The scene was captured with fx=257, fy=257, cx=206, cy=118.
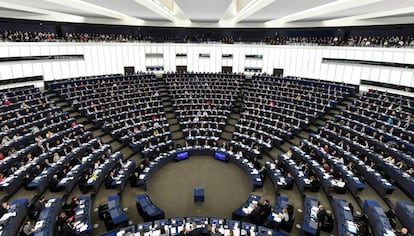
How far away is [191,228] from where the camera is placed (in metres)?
10.6

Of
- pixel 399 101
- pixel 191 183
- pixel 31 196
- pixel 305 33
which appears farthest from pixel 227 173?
pixel 305 33

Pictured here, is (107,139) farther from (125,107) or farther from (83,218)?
(83,218)

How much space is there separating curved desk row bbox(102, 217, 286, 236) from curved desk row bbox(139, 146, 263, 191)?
14.2 feet

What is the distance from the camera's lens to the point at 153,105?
80.2ft

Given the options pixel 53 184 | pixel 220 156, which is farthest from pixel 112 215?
pixel 220 156

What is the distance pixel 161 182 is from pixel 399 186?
1282 centimetres

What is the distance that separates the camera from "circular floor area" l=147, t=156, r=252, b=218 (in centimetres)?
1348

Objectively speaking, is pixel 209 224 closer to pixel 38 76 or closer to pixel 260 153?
pixel 260 153

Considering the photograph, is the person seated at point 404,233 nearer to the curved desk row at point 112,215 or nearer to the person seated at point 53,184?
the curved desk row at point 112,215

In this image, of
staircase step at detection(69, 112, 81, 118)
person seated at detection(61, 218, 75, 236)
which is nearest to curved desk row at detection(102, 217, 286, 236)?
person seated at detection(61, 218, 75, 236)

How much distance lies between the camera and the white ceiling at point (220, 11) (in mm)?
15209

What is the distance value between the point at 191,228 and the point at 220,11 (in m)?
16.2

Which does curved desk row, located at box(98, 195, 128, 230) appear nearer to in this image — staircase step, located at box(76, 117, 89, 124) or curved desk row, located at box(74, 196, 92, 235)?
curved desk row, located at box(74, 196, 92, 235)

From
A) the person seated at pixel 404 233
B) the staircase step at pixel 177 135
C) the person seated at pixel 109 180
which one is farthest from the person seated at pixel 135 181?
the person seated at pixel 404 233
